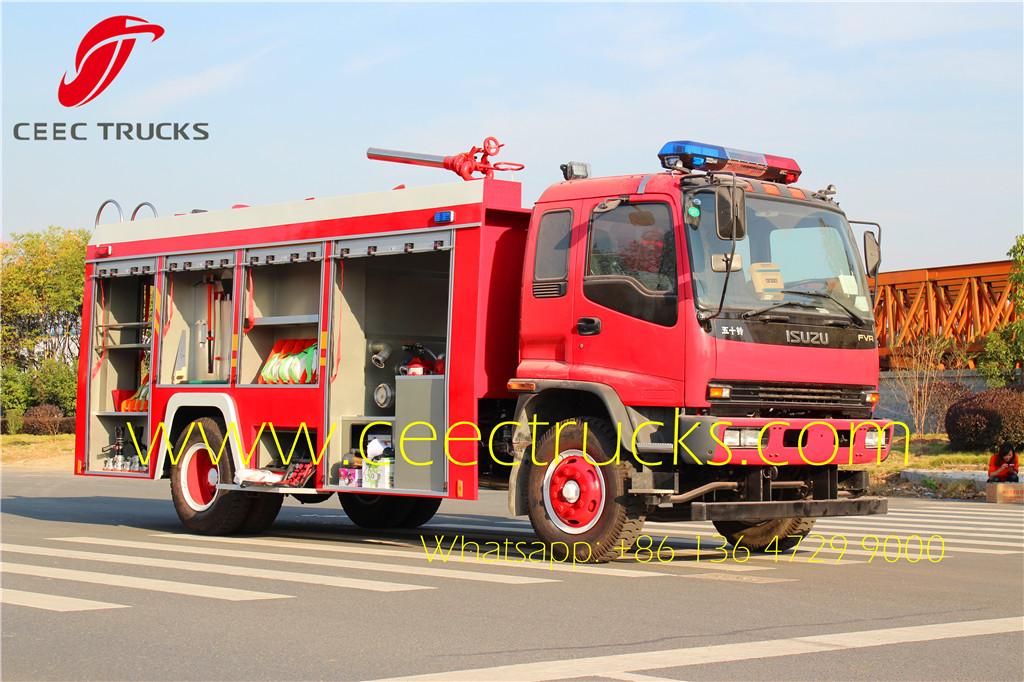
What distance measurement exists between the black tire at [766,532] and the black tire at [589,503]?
190 centimetres

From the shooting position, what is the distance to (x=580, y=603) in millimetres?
9086

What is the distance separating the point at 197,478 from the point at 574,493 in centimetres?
533

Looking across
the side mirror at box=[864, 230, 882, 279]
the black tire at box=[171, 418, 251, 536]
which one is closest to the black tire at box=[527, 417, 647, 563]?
the side mirror at box=[864, 230, 882, 279]

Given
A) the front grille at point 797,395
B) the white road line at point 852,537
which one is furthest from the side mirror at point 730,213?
the white road line at point 852,537

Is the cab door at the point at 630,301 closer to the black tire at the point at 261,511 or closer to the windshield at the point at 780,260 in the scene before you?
the windshield at the point at 780,260

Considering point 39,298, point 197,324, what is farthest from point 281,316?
point 39,298

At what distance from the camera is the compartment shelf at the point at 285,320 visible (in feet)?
46.1

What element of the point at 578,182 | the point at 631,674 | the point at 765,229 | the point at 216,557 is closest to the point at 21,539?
the point at 216,557

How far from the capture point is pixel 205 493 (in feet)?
49.2

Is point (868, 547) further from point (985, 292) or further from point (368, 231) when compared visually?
point (985, 292)

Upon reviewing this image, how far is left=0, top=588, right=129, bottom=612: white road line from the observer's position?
8.82 metres

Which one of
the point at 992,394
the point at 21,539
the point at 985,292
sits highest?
the point at 985,292

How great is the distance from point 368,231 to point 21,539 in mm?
4745

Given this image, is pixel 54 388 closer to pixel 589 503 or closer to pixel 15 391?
pixel 15 391
